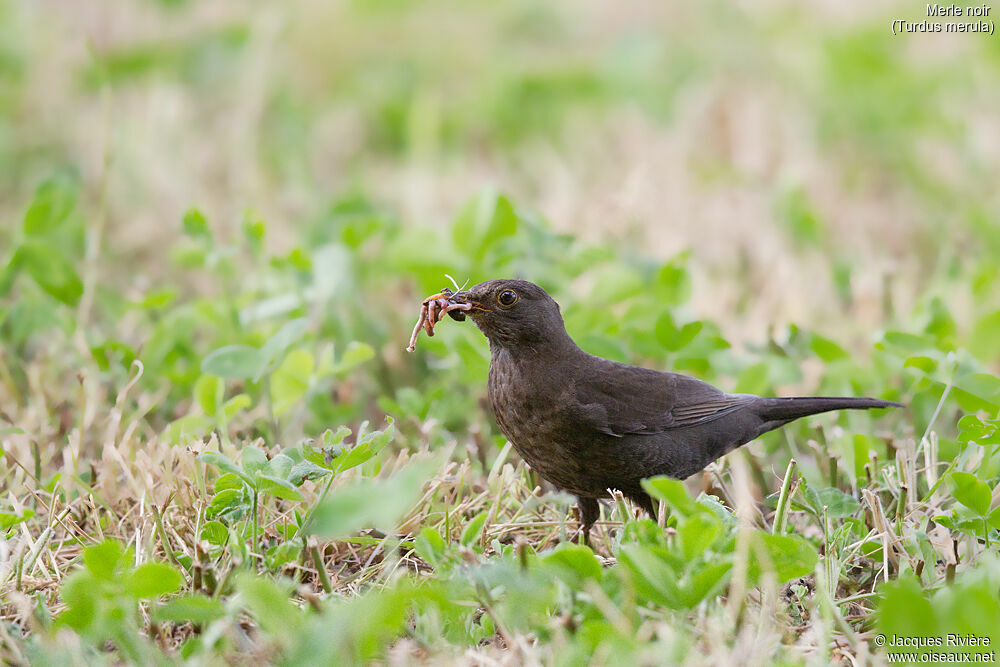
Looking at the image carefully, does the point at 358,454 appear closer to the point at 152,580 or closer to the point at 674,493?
the point at 152,580

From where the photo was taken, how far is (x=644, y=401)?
3230 millimetres

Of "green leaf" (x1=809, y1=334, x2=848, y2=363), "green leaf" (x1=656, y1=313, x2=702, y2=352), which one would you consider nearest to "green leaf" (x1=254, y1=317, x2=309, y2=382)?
"green leaf" (x1=656, y1=313, x2=702, y2=352)

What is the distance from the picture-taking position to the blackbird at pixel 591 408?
3.06m

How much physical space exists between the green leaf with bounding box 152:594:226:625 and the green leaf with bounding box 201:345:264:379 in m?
1.12

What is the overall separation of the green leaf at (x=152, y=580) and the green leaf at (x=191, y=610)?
0.06 m

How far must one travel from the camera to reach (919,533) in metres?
2.82

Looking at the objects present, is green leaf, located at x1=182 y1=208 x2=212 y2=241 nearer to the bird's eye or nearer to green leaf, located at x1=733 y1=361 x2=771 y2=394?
the bird's eye

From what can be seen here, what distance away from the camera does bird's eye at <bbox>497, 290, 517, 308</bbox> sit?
3.16 m

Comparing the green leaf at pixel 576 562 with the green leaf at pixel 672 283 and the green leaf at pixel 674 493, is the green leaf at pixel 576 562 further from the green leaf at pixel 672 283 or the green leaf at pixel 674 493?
the green leaf at pixel 672 283

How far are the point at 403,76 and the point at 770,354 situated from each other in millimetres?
5045

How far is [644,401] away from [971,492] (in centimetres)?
93

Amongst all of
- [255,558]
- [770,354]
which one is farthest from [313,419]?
[770,354]

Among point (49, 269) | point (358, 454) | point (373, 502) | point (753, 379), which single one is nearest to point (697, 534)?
point (373, 502)

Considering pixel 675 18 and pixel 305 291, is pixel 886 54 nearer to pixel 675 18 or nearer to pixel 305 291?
pixel 675 18
